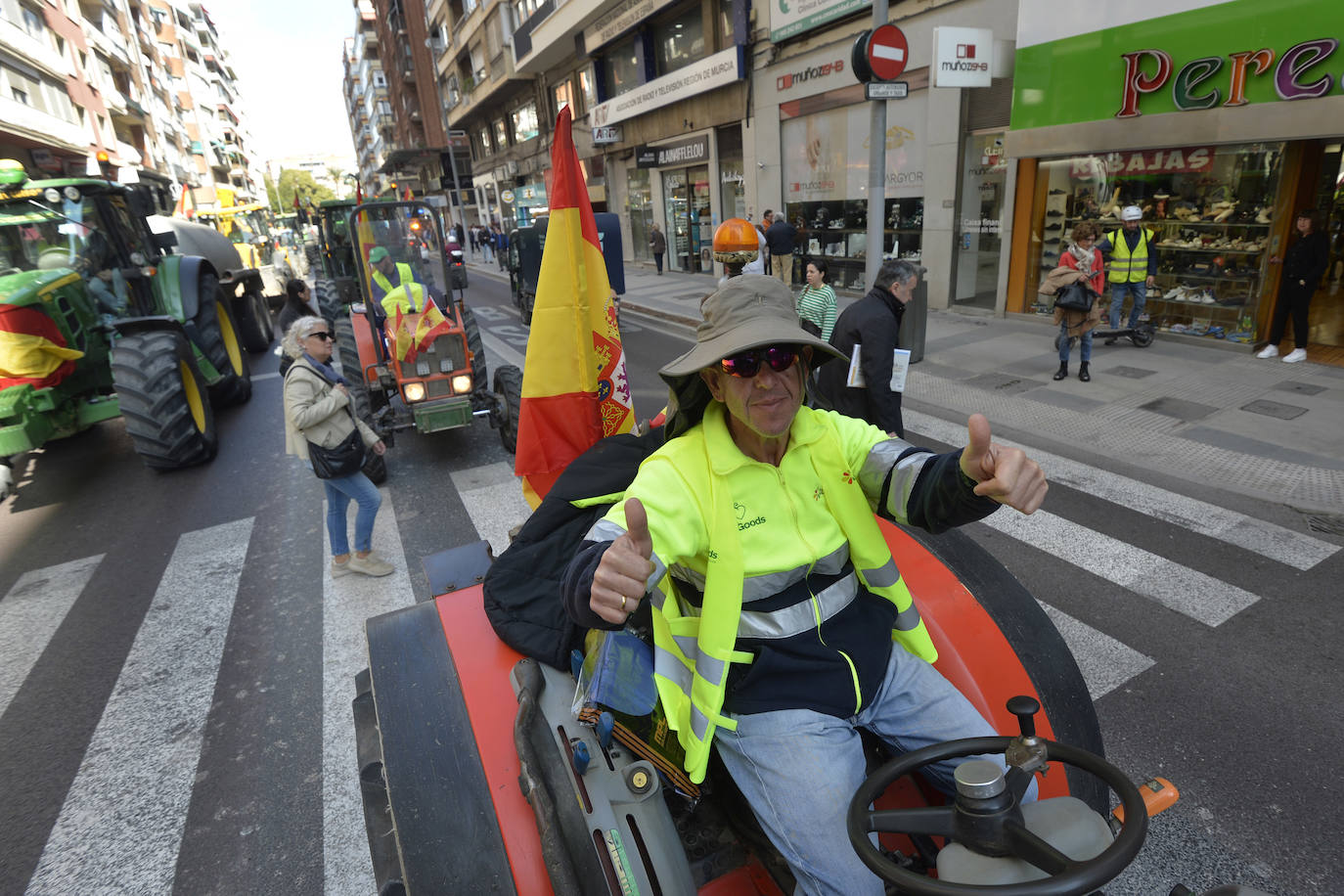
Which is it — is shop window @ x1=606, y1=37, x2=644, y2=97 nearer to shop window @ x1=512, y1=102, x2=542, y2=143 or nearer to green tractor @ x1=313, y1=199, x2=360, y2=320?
shop window @ x1=512, y1=102, x2=542, y2=143

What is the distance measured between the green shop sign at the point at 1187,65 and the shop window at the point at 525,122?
27663mm

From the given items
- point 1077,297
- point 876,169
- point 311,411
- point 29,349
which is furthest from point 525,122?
point 311,411

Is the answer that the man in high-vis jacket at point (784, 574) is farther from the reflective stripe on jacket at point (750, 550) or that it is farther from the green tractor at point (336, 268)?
the green tractor at point (336, 268)

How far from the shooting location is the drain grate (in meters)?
4.91

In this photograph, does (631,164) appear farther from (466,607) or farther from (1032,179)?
(466,607)

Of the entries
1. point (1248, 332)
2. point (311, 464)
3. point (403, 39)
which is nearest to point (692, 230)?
point (1248, 332)

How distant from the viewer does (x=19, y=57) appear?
21172 mm

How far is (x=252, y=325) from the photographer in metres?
14.1

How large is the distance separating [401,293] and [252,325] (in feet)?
29.0

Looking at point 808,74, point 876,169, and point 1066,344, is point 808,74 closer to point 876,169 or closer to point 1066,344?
point 876,169

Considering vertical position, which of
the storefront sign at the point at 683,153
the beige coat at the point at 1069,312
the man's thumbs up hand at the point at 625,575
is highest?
the storefront sign at the point at 683,153

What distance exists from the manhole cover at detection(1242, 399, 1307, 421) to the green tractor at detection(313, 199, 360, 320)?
42.6 ft

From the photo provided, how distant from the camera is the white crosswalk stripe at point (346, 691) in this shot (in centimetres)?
287

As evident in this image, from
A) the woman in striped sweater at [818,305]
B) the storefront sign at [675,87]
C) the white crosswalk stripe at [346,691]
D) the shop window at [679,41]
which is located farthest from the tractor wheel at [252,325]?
the shop window at [679,41]
